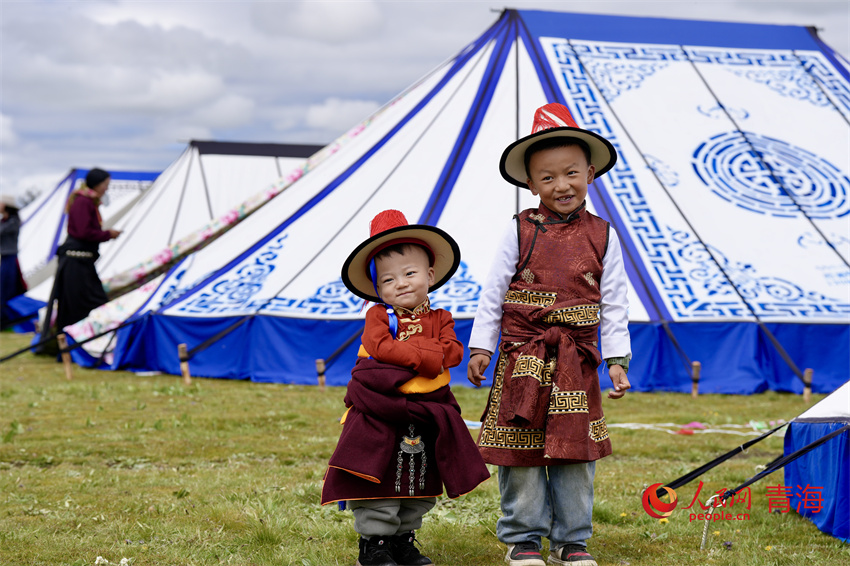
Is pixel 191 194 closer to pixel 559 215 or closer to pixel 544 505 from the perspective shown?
pixel 559 215

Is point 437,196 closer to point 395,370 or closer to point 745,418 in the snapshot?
point 745,418

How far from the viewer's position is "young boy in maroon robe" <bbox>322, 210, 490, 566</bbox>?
2537 mm

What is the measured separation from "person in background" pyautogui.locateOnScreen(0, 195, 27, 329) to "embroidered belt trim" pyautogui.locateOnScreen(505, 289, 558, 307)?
10.2 meters

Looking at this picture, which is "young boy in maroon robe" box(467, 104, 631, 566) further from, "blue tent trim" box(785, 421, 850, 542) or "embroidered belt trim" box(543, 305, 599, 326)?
"blue tent trim" box(785, 421, 850, 542)

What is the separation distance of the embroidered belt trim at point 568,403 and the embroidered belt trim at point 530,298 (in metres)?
0.28

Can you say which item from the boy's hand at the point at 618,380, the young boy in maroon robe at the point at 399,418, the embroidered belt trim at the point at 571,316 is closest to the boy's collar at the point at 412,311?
the young boy in maroon robe at the point at 399,418

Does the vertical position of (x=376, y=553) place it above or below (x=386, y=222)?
below

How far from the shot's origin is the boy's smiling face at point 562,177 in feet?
9.05

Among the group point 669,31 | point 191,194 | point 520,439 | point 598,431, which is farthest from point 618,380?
point 191,194

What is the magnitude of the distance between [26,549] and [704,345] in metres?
5.11

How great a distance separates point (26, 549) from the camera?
277 centimetres

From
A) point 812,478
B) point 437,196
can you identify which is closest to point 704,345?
point 437,196

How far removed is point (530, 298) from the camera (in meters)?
2.74

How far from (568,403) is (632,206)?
4.98 meters
